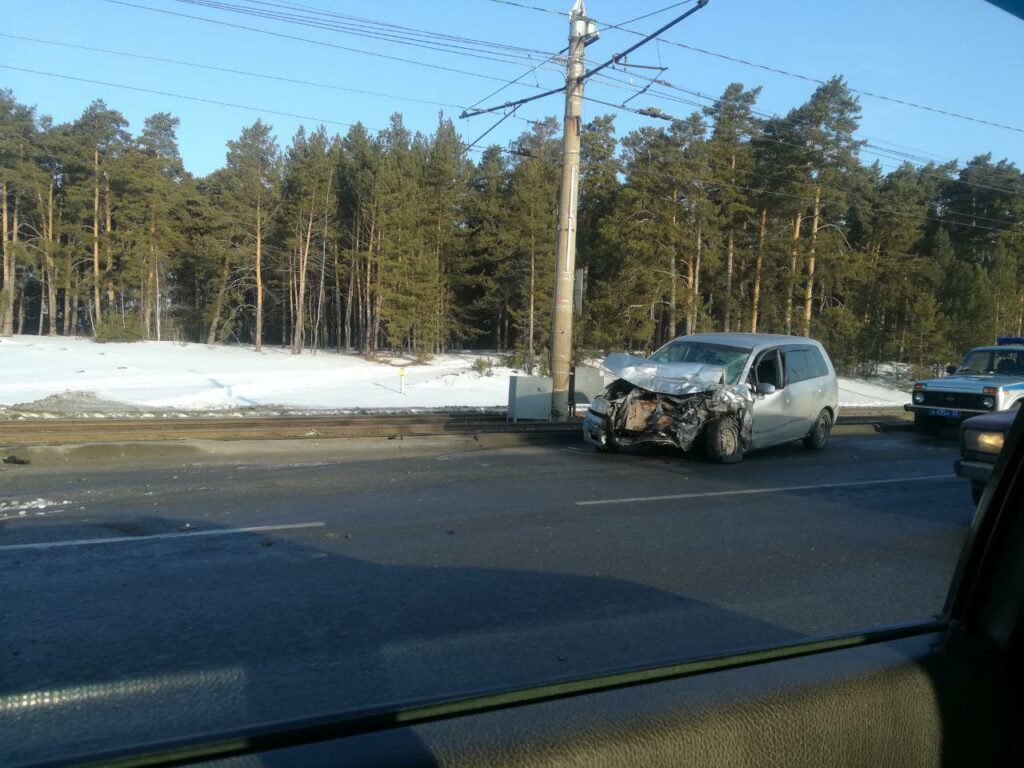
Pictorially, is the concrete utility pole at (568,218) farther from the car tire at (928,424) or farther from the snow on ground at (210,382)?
the car tire at (928,424)

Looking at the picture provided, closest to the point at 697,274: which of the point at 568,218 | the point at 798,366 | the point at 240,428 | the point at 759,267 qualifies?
the point at 759,267

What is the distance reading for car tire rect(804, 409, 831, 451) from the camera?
1384cm

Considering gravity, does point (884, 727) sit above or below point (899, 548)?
above

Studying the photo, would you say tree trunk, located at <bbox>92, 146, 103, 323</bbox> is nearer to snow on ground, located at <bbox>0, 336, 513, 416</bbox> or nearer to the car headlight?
snow on ground, located at <bbox>0, 336, 513, 416</bbox>

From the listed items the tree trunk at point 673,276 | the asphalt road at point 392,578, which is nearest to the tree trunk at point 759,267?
the tree trunk at point 673,276

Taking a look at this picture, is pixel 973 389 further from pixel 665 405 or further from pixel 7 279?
pixel 7 279

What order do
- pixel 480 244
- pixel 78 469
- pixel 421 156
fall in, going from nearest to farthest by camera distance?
pixel 78 469
pixel 480 244
pixel 421 156

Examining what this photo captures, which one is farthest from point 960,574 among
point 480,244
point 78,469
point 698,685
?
point 480,244

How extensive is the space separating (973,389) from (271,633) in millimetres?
14820

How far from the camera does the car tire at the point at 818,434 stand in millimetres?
13836

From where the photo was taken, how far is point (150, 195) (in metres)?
55.3

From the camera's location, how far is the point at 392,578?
5.77 metres

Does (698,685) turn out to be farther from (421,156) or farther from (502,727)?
(421,156)

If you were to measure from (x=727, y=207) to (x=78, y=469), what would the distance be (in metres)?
38.7
